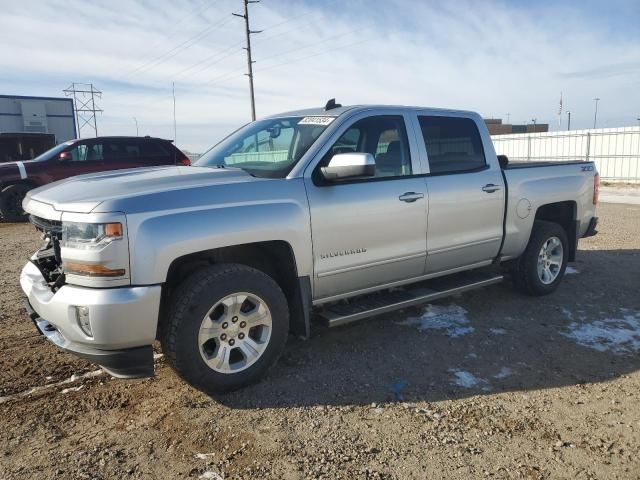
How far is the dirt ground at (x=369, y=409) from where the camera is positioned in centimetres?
274

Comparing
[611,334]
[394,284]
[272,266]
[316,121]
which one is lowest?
[611,334]

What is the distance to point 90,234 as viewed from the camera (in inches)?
115

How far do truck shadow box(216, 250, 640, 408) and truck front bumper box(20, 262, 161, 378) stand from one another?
0.69 meters

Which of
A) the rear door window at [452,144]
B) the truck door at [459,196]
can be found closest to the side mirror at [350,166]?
the truck door at [459,196]

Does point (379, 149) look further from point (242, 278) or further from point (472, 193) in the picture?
point (242, 278)

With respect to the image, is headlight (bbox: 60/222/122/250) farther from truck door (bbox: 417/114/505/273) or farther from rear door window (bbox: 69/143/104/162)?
rear door window (bbox: 69/143/104/162)

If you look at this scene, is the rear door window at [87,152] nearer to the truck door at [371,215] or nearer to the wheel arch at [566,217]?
the truck door at [371,215]

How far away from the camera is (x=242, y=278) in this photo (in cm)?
333

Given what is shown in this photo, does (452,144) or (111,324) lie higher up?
(452,144)

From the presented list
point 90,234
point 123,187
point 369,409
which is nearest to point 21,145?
point 123,187

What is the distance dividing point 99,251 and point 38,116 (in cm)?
3060

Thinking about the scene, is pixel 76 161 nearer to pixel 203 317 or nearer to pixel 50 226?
pixel 50 226

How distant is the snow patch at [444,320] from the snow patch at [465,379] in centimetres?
70

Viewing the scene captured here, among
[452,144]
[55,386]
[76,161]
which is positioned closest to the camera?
[55,386]
